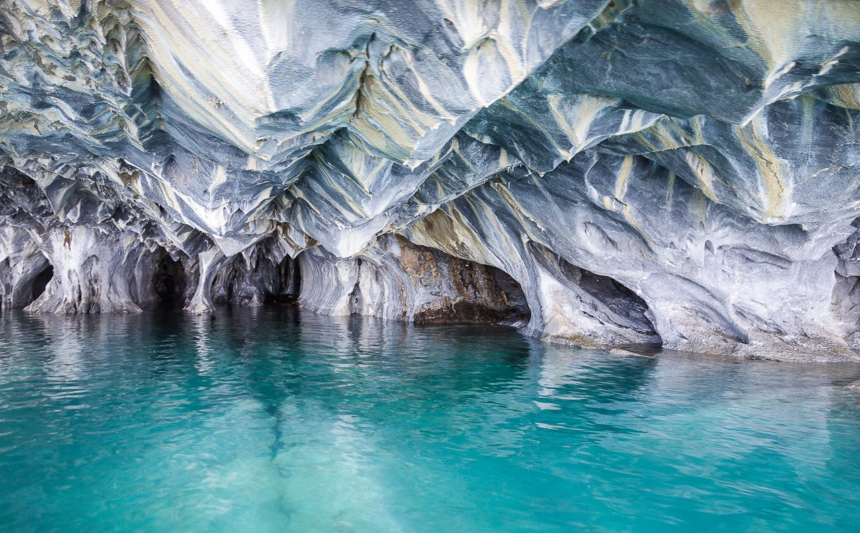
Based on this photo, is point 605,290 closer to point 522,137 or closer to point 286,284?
point 522,137

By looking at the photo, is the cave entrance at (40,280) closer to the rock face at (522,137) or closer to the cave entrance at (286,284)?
the rock face at (522,137)

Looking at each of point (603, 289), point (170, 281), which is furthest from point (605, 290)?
point (170, 281)

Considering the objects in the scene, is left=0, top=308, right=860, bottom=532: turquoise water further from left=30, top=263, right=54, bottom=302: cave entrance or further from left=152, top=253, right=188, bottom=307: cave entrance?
left=152, top=253, right=188, bottom=307: cave entrance

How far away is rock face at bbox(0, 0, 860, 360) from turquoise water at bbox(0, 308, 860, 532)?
9.94 ft

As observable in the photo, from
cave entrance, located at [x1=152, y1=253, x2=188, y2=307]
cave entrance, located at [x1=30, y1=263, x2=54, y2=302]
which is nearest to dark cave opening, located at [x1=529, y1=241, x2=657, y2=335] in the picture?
cave entrance, located at [x1=30, y1=263, x2=54, y2=302]

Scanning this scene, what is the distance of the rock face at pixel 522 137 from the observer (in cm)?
624

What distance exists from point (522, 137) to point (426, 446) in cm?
595

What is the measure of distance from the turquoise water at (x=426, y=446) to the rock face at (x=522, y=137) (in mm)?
3031

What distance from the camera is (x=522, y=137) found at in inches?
387

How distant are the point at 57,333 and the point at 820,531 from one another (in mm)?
19137

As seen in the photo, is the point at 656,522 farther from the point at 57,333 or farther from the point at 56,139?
the point at 57,333

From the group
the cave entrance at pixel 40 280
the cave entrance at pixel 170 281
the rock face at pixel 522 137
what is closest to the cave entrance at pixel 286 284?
the cave entrance at pixel 170 281

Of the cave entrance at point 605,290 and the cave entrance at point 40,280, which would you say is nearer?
the cave entrance at point 605,290

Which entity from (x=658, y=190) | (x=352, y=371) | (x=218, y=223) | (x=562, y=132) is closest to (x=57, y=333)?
(x=218, y=223)
